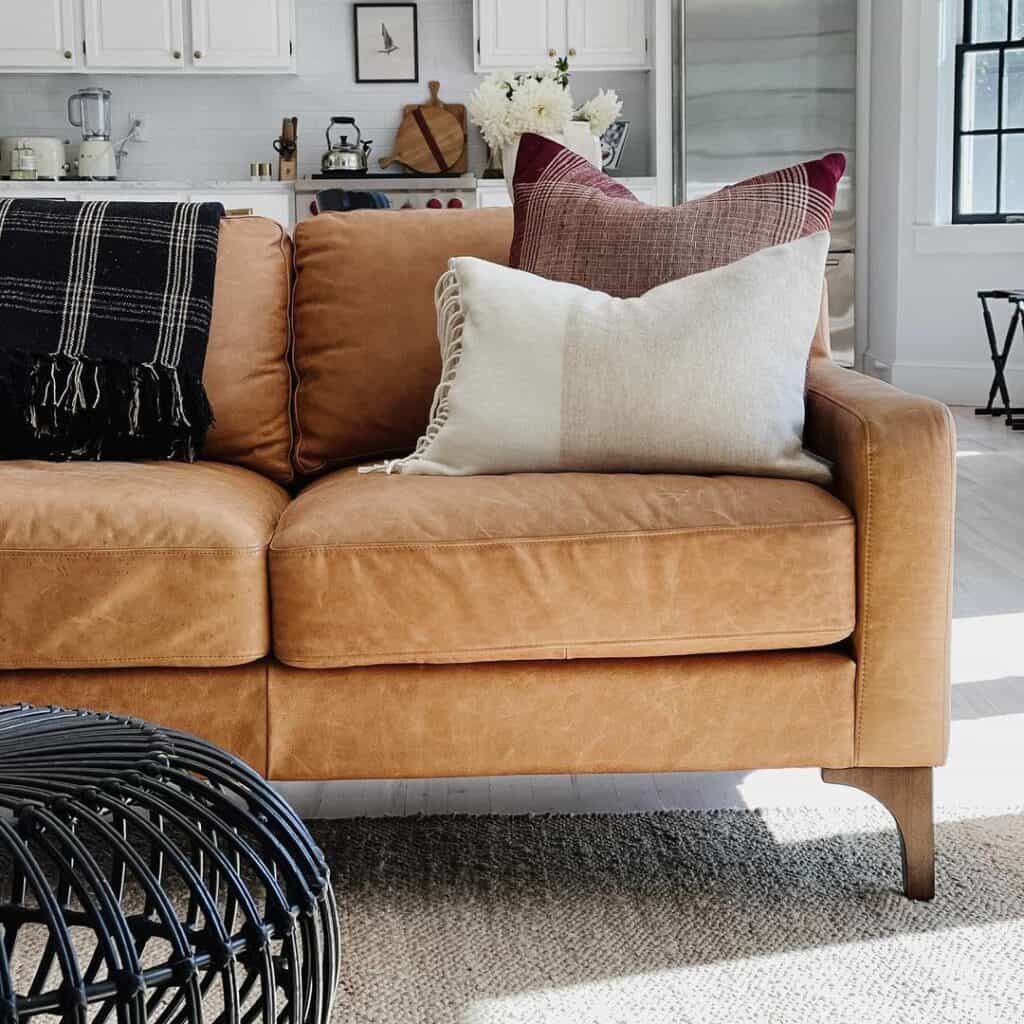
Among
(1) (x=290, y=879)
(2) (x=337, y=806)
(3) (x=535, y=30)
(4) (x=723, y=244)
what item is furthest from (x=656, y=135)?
(1) (x=290, y=879)

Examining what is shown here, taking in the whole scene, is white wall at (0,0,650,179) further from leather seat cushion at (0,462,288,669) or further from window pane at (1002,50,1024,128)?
leather seat cushion at (0,462,288,669)

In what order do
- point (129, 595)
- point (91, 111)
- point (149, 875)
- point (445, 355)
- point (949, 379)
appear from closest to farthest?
point (149, 875) < point (129, 595) < point (445, 355) < point (91, 111) < point (949, 379)

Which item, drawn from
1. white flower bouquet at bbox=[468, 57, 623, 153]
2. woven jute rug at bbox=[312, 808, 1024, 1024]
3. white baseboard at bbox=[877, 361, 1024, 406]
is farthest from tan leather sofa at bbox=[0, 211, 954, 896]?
white baseboard at bbox=[877, 361, 1024, 406]

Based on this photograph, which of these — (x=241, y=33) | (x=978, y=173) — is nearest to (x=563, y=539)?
(x=241, y=33)

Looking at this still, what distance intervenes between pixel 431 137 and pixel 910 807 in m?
5.72

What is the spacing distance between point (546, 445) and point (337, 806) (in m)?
0.67

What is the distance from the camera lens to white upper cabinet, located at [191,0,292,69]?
6.57m

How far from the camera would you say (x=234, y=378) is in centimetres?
234

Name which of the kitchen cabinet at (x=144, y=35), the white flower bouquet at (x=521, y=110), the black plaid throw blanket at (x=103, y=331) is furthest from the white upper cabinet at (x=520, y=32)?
the black plaid throw blanket at (x=103, y=331)

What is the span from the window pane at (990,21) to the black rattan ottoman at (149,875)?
650 cm

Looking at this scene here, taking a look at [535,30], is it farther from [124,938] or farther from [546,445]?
[124,938]

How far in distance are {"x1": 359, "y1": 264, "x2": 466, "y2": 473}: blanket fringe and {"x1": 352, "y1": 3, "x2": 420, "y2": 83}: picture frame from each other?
519cm

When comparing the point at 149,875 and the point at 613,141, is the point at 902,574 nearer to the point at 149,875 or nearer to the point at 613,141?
the point at 149,875

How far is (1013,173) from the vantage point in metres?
6.62
